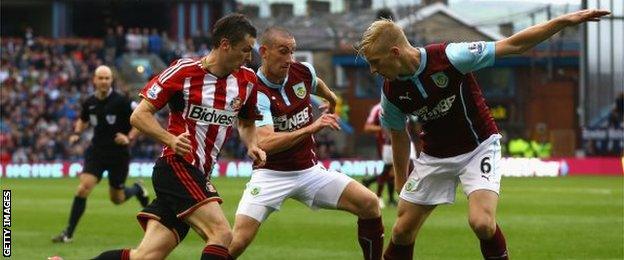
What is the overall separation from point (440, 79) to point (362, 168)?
31171mm

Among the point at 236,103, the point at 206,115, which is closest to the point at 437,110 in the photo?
the point at 236,103

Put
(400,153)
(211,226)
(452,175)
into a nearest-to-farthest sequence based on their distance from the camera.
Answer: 1. (211,226)
2. (452,175)
3. (400,153)

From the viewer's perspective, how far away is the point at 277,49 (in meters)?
11.5

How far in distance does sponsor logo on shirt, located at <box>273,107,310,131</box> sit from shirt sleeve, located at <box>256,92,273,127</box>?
0.22m

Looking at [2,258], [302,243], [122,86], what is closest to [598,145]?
[122,86]

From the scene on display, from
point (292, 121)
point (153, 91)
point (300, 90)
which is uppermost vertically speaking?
point (153, 91)

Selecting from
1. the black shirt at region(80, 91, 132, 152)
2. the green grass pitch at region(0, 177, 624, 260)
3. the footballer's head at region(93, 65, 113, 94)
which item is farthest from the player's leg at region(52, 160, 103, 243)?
the footballer's head at region(93, 65, 113, 94)

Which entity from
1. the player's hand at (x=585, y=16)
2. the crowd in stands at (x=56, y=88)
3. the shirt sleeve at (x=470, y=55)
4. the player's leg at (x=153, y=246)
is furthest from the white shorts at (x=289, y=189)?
the crowd in stands at (x=56, y=88)

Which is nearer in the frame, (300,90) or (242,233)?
(242,233)

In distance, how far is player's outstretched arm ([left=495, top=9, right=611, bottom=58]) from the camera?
32.6 feet

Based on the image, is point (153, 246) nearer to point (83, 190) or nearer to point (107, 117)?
point (83, 190)

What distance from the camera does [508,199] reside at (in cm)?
2648

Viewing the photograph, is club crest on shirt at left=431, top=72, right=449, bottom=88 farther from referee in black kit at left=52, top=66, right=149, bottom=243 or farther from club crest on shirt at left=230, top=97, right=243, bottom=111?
referee in black kit at left=52, top=66, right=149, bottom=243

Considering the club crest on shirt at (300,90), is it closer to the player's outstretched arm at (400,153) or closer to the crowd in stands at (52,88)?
the player's outstretched arm at (400,153)
